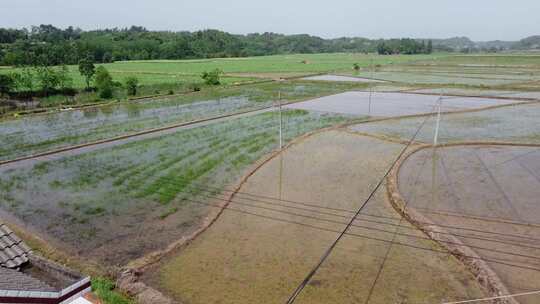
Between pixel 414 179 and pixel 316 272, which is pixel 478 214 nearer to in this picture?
pixel 414 179

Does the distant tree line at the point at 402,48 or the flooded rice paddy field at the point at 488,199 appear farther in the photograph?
the distant tree line at the point at 402,48

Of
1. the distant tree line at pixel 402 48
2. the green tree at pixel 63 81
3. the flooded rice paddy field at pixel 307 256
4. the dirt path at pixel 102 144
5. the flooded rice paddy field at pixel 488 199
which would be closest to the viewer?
the flooded rice paddy field at pixel 307 256

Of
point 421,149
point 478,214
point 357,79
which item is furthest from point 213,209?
point 357,79

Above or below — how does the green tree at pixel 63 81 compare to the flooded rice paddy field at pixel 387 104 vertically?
above

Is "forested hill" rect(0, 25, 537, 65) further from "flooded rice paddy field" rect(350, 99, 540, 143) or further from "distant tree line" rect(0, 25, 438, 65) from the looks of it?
"flooded rice paddy field" rect(350, 99, 540, 143)

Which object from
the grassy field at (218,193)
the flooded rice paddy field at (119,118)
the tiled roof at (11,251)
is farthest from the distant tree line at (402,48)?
the tiled roof at (11,251)

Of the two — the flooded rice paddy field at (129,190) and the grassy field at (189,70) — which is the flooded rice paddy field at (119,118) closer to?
the flooded rice paddy field at (129,190)

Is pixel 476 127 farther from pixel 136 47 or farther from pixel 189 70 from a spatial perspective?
pixel 136 47

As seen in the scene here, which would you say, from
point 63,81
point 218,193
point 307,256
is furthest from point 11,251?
point 63,81
